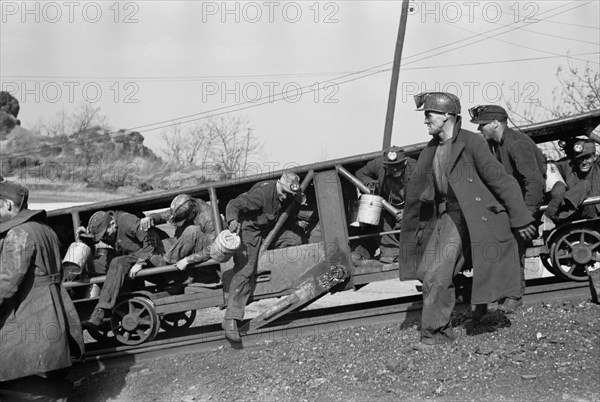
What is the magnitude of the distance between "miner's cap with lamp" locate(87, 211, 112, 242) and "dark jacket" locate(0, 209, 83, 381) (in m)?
1.83

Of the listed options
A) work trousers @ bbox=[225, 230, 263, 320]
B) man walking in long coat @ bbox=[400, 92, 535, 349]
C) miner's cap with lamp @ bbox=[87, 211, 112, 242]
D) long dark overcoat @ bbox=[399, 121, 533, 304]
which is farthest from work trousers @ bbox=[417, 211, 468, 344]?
miner's cap with lamp @ bbox=[87, 211, 112, 242]

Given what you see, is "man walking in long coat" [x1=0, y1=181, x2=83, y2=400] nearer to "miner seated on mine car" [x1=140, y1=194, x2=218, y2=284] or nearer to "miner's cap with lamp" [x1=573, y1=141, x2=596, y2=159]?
"miner seated on mine car" [x1=140, y1=194, x2=218, y2=284]

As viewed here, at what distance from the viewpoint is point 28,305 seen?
19.8ft

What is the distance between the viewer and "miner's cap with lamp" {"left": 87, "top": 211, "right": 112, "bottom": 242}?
8023 mm

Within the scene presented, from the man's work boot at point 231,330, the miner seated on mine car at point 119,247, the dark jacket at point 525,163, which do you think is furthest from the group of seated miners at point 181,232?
the dark jacket at point 525,163

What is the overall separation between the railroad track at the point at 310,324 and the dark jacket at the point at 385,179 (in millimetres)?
1140

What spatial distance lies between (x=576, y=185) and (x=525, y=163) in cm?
105

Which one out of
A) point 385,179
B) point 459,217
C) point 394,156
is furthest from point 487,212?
point 385,179

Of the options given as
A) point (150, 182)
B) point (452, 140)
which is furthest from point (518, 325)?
point (150, 182)

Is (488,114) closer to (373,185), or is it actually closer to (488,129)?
(488,129)

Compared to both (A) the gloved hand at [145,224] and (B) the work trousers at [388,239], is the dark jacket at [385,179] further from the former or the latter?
(A) the gloved hand at [145,224]

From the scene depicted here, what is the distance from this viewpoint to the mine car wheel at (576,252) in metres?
7.67

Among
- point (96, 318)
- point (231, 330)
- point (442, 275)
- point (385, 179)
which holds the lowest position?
point (231, 330)

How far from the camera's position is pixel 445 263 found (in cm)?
626
